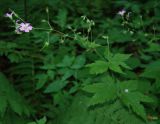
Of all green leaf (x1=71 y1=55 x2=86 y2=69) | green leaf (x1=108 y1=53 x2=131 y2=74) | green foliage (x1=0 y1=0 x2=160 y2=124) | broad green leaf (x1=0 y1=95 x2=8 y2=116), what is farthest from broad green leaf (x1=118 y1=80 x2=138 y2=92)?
broad green leaf (x1=0 y1=95 x2=8 y2=116)

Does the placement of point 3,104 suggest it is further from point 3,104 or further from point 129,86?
point 129,86

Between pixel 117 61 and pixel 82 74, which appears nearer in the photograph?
pixel 117 61

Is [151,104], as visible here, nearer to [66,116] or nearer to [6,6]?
[66,116]

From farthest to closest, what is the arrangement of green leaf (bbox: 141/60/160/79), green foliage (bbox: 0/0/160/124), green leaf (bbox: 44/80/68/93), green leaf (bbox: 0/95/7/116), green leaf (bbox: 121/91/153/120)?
green leaf (bbox: 44/80/68/93)
green leaf (bbox: 141/60/160/79)
green leaf (bbox: 0/95/7/116)
green foliage (bbox: 0/0/160/124)
green leaf (bbox: 121/91/153/120)

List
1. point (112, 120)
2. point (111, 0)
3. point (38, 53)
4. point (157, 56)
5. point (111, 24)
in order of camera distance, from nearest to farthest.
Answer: point (112, 120) → point (157, 56) → point (38, 53) → point (111, 24) → point (111, 0)

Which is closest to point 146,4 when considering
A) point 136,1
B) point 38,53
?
point 136,1

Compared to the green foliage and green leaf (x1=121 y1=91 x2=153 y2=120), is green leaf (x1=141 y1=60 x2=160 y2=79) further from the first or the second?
green leaf (x1=121 y1=91 x2=153 y2=120)

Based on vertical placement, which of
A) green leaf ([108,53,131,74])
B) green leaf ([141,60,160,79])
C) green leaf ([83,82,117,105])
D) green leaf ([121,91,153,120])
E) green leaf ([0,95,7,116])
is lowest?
green leaf ([0,95,7,116])

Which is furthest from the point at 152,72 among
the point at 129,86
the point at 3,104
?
the point at 3,104
